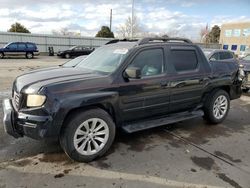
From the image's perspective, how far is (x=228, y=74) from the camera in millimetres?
5672

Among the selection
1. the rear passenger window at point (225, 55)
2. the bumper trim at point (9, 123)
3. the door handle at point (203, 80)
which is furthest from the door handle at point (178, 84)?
the rear passenger window at point (225, 55)

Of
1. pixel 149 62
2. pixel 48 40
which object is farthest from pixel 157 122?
pixel 48 40

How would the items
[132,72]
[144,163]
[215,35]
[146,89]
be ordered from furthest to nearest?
1. [215,35]
2. [146,89]
3. [132,72]
4. [144,163]

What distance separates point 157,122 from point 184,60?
1.36 meters

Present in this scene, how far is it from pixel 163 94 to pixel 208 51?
26.8 ft

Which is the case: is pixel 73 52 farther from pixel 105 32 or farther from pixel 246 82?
pixel 246 82

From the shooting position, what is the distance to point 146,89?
4195 mm

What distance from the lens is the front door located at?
13.2 ft

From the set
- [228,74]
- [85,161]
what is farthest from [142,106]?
[228,74]

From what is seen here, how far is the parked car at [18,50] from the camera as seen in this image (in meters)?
25.1

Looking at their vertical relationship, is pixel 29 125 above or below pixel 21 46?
below

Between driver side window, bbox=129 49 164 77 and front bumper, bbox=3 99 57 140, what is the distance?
166 cm

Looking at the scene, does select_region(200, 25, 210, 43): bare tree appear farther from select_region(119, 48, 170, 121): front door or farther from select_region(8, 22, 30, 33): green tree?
select_region(119, 48, 170, 121): front door

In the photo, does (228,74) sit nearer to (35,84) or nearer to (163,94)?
(163,94)
